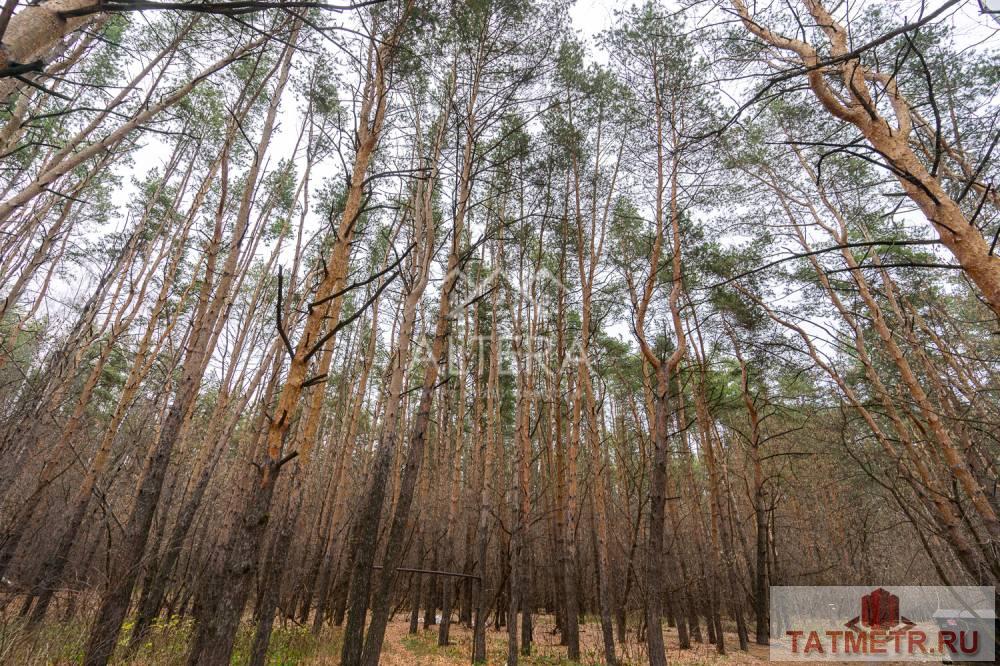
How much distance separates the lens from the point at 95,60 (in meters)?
7.43

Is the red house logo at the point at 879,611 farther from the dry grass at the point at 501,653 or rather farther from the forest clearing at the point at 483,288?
the dry grass at the point at 501,653

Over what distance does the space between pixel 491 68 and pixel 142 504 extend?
21.6 ft

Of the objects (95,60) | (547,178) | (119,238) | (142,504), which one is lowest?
(142,504)

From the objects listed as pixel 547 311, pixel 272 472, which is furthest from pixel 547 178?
pixel 272 472

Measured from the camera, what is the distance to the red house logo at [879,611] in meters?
10.2

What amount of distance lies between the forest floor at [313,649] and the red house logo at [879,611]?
3.21 metres

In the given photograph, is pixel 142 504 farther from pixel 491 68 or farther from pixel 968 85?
pixel 968 85

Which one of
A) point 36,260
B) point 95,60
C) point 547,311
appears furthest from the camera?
point 547,311

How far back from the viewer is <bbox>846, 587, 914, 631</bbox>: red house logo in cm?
1016

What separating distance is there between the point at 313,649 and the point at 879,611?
45.0ft
